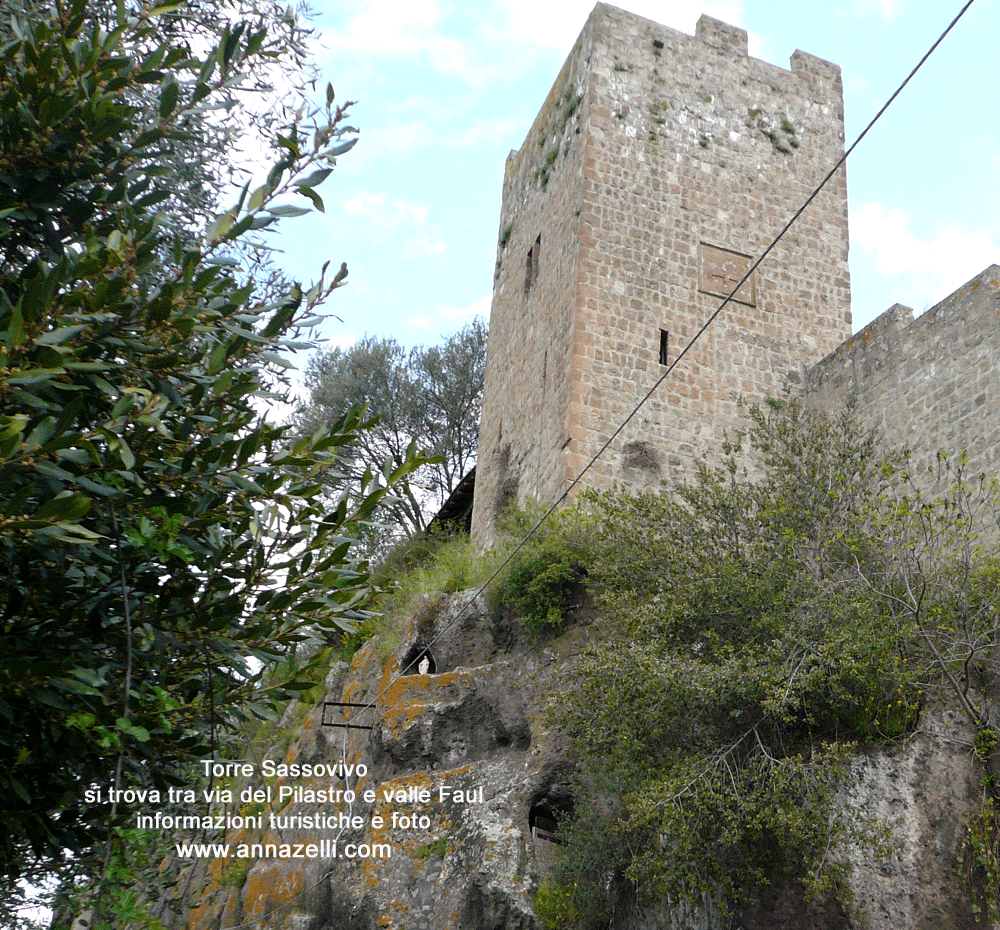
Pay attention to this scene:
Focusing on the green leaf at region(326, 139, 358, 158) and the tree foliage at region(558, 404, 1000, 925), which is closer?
the green leaf at region(326, 139, 358, 158)

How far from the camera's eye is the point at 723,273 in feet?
52.9

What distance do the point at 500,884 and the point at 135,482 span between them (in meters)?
6.20

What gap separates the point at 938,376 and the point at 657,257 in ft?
15.4

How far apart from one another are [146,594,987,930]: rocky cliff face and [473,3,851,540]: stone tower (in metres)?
3.24

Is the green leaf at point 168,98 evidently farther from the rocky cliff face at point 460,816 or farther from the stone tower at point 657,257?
the stone tower at point 657,257

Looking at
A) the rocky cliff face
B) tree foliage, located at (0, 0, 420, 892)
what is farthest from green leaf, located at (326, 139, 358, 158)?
the rocky cliff face

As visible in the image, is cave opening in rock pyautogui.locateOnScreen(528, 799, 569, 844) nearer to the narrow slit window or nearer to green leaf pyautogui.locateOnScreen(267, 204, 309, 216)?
green leaf pyautogui.locateOnScreen(267, 204, 309, 216)

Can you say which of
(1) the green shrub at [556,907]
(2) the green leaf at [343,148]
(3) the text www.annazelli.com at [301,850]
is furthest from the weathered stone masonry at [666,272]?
(2) the green leaf at [343,148]

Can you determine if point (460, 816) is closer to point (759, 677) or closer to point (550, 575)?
point (550, 575)

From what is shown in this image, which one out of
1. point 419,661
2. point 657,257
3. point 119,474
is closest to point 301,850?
point 419,661

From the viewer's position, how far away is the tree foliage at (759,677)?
25.7 feet

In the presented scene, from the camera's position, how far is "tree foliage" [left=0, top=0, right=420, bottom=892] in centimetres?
441

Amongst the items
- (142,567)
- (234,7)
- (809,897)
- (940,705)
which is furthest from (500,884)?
(234,7)

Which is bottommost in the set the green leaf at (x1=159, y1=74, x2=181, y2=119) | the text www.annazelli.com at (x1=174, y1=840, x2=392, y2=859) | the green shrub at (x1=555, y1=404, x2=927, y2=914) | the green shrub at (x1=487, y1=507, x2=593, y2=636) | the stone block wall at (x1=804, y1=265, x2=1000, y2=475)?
the text www.annazelli.com at (x1=174, y1=840, x2=392, y2=859)
